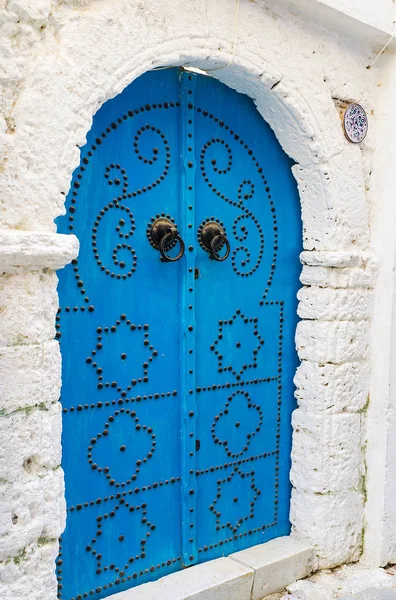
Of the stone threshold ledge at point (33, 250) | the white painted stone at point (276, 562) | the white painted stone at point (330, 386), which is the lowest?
the white painted stone at point (276, 562)

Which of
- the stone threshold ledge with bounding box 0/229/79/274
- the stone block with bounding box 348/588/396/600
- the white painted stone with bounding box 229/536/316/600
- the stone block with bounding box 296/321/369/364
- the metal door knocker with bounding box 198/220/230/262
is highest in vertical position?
the metal door knocker with bounding box 198/220/230/262

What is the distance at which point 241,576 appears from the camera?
264 centimetres

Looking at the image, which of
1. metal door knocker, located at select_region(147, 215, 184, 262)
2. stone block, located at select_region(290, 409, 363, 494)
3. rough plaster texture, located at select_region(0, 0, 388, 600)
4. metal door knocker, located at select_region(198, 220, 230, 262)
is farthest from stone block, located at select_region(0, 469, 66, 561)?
stone block, located at select_region(290, 409, 363, 494)

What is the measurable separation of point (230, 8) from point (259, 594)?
105 inches

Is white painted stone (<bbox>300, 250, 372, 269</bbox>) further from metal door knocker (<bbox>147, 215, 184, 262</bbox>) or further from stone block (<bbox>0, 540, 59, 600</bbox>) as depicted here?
stone block (<bbox>0, 540, 59, 600</bbox>)

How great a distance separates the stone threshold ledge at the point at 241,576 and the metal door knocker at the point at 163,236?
1.41 m

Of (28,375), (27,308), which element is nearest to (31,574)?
(28,375)

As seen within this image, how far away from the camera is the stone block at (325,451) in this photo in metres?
2.95

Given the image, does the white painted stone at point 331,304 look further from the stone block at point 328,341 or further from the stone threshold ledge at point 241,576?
the stone threshold ledge at point 241,576

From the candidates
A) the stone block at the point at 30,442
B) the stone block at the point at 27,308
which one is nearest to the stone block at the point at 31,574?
the stone block at the point at 30,442

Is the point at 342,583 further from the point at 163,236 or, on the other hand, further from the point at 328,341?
the point at 163,236

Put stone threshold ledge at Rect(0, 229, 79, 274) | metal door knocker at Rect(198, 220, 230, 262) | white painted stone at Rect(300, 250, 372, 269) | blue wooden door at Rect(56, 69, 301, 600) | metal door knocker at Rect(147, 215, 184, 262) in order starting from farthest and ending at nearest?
1. white painted stone at Rect(300, 250, 372, 269)
2. metal door knocker at Rect(198, 220, 230, 262)
3. metal door knocker at Rect(147, 215, 184, 262)
4. blue wooden door at Rect(56, 69, 301, 600)
5. stone threshold ledge at Rect(0, 229, 79, 274)

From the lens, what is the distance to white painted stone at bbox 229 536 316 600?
274cm

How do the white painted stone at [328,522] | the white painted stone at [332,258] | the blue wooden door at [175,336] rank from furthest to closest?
the white painted stone at [328,522], the white painted stone at [332,258], the blue wooden door at [175,336]
